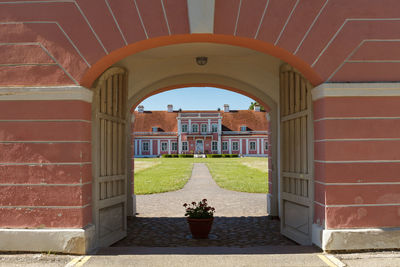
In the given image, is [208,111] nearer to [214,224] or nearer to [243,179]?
[243,179]

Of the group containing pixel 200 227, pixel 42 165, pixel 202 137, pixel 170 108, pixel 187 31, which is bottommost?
pixel 200 227

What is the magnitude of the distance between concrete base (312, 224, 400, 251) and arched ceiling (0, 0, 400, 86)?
6.51 feet

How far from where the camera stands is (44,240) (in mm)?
4383

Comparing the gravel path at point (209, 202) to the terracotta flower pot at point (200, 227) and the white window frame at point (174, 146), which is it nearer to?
the terracotta flower pot at point (200, 227)

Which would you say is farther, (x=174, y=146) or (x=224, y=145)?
(x=174, y=146)

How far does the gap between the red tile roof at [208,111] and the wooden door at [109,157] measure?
158 feet

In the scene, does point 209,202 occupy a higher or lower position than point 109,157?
lower

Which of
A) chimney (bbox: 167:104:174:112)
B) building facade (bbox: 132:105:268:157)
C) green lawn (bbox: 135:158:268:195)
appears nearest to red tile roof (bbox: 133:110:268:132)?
building facade (bbox: 132:105:268:157)

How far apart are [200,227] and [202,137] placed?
47312 mm

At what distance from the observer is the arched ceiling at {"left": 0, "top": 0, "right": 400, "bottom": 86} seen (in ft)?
14.7

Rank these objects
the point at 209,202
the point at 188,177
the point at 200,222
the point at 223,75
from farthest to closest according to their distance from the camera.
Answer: the point at 188,177, the point at 209,202, the point at 223,75, the point at 200,222

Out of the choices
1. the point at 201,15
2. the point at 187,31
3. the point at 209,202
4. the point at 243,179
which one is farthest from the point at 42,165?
the point at 243,179

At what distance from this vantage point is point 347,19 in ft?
14.8

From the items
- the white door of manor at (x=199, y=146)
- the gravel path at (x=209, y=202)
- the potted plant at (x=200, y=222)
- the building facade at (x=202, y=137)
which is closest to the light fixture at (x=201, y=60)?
the potted plant at (x=200, y=222)
